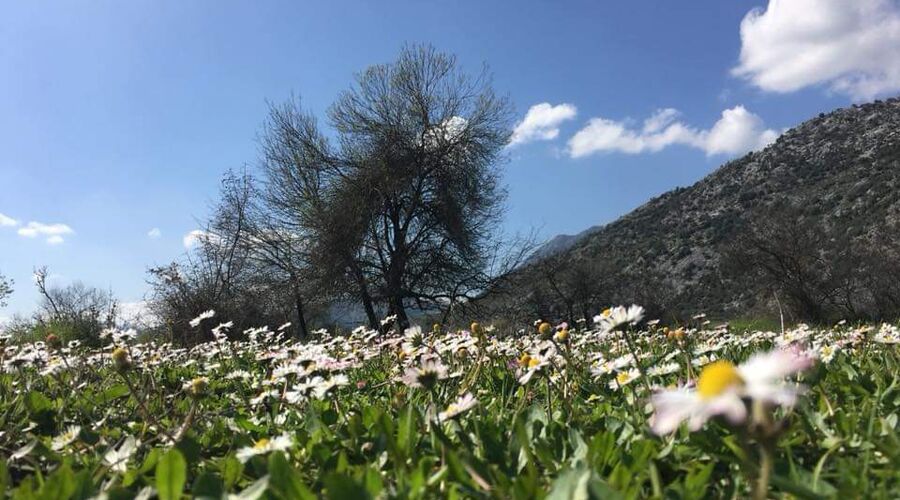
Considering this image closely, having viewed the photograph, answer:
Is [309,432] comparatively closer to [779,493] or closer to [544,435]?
[544,435]

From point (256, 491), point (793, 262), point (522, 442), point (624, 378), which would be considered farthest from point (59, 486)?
point (793, 262)

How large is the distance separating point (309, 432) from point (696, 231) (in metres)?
47.8

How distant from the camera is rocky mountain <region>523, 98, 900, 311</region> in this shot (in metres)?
35.5

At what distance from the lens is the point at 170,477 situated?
3.40 ft

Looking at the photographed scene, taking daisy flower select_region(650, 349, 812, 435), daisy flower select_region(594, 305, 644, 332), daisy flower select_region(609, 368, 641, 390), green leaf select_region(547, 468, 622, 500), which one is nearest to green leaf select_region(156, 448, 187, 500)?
green leaf select_region(547, 468, 622, 500)

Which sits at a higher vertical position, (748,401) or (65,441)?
(65,441)

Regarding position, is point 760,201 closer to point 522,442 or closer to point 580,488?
point 522,442

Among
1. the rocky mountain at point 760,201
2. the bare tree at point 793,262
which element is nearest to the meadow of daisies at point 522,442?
the bare tree at point 793,262

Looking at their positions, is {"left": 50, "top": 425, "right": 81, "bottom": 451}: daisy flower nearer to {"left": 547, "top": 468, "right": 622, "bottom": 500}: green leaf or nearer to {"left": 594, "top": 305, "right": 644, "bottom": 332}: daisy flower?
{"left": 547, "top": 468, "right": 622, "bottom": 500}: green leaf

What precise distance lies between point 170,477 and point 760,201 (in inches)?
1924

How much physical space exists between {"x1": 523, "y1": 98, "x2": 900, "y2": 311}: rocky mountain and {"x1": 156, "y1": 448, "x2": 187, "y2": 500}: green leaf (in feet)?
94.3

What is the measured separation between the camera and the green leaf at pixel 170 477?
3.39ft

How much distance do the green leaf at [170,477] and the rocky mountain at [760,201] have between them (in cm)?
2874

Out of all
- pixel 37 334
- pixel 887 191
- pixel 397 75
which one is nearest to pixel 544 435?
pixel 37 334
